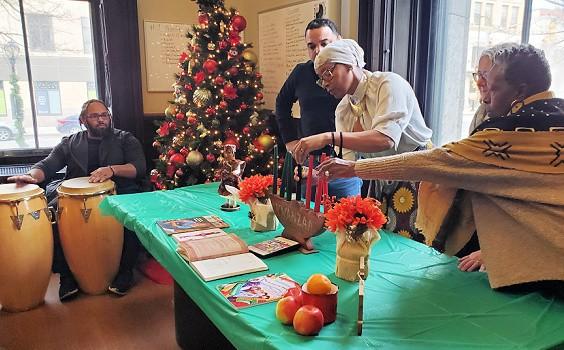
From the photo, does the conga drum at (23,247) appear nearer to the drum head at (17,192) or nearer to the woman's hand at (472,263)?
the drum head at (17,192)

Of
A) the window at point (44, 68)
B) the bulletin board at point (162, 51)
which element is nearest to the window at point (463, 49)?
the bulletin board at point (162, 51)

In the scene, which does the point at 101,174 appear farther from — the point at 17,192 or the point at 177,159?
the point at 177,159

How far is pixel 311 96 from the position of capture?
2.59 meters

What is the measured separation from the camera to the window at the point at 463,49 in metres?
2.19

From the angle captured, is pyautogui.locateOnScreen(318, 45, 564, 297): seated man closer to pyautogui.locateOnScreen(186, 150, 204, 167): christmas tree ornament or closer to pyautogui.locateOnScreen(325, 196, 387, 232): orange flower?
pyautogui.locateOnScreen(325, 196, 387, 232): orange flower

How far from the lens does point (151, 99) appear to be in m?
4.04

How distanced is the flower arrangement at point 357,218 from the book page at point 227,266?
0.27 m

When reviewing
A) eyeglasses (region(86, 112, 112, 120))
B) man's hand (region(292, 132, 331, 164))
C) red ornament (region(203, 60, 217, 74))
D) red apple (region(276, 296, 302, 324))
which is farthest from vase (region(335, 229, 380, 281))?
red ornament (region(203, 60, 217, 74))

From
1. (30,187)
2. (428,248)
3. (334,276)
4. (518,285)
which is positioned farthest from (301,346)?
(30,187)

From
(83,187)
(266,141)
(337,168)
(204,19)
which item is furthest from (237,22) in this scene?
(337,168)

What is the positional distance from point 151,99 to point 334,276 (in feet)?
10.6

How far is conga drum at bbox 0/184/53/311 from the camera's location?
2.51 metres

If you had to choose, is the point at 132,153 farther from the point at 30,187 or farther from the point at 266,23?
the point at 266,23

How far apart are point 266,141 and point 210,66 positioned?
0.74 metres
